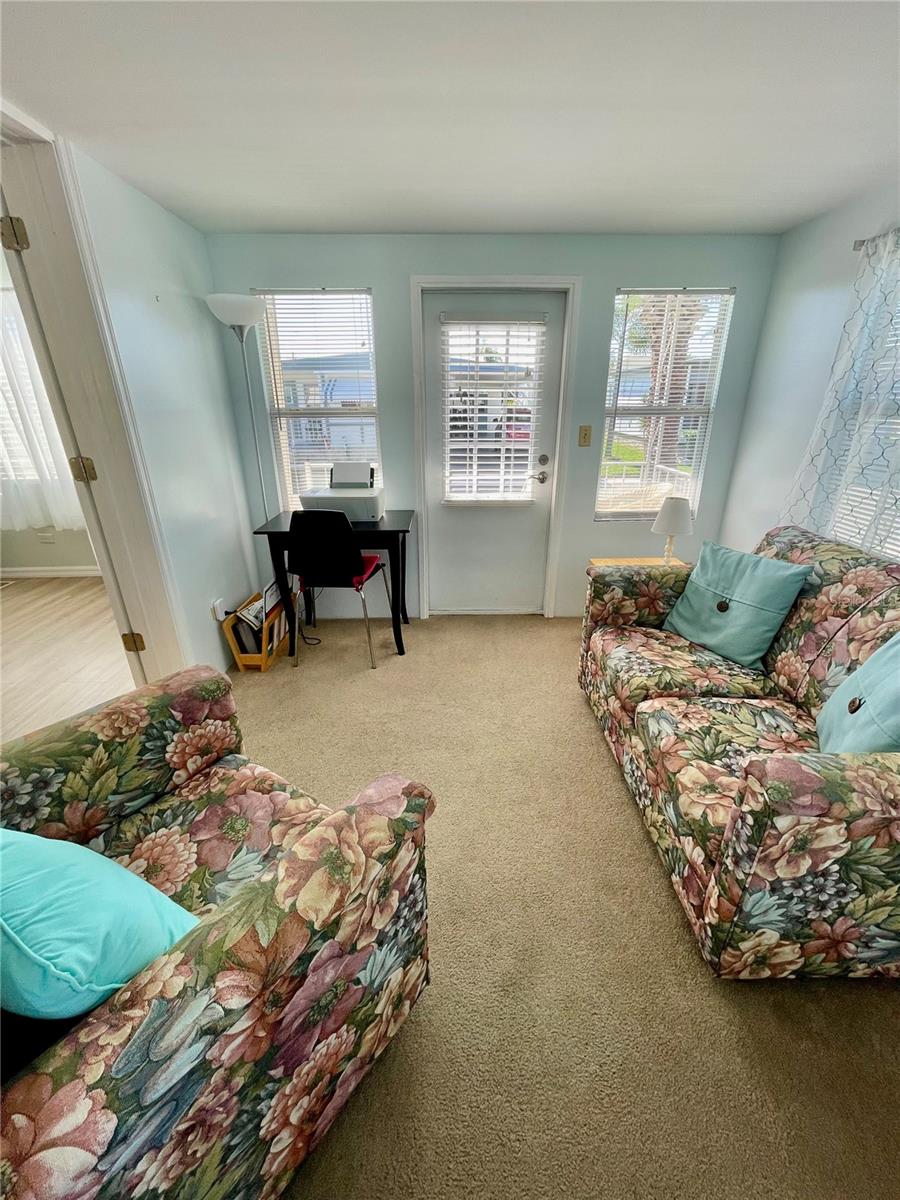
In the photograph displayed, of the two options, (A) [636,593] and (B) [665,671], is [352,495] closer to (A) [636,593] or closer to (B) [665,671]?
(A) [636,593]

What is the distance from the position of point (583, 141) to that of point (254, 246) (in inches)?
68.3

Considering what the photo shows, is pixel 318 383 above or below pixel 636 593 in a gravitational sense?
above

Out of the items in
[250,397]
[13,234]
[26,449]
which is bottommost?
[26,449]

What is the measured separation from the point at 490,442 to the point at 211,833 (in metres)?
2.40

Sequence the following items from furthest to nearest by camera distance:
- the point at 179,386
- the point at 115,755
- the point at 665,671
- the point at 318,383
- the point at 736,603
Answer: the point at 318,383 < the point at 179,386 < the point at 736,603 < the point at 665,671 < the point at 115,755

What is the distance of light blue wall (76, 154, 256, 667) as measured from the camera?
5.89ft

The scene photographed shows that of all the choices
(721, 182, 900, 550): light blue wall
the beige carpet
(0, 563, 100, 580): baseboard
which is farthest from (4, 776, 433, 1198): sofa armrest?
(0, 563, 100, 580): baseboard

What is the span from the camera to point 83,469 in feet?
6.07

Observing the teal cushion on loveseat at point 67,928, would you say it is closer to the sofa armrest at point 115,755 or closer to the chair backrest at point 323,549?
the sofa armrest at point 115,755

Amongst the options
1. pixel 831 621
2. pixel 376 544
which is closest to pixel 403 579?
pixel 376 544

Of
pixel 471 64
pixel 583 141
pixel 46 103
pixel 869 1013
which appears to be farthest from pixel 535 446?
pixel 869 1013

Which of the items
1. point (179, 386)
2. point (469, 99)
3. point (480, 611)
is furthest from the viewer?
point (480, 611)

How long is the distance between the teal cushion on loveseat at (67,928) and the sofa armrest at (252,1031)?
4 centimetres

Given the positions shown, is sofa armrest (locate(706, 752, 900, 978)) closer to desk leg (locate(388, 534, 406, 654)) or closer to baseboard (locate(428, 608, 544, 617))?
desk leg (locate(388, 534, 406, 654))
